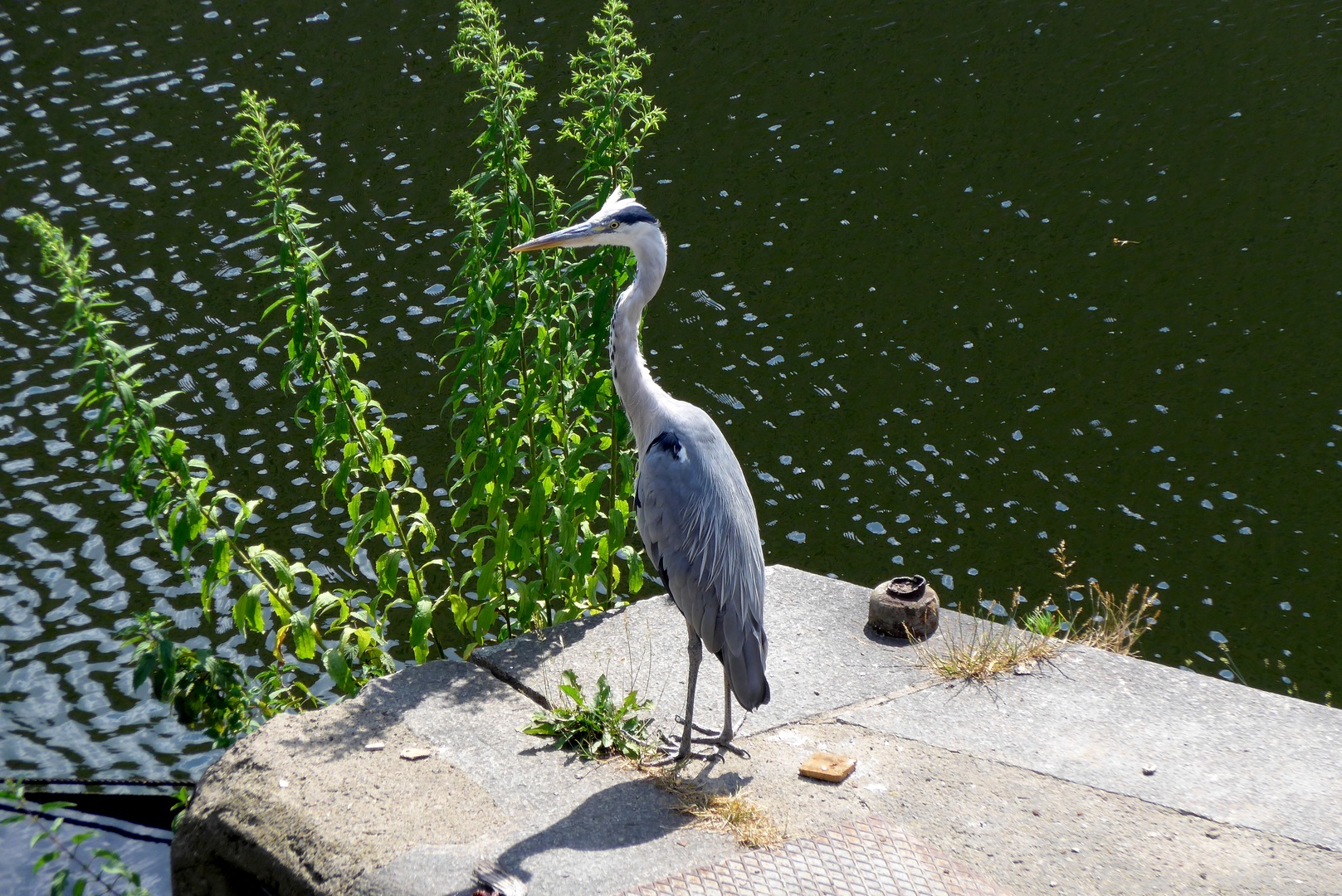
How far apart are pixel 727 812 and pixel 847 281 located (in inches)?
298

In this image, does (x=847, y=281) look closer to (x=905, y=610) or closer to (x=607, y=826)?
(x=905, y=610)

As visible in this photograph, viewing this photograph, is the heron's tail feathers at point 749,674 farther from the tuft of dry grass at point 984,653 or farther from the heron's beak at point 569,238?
the heron's beak at point 569,238

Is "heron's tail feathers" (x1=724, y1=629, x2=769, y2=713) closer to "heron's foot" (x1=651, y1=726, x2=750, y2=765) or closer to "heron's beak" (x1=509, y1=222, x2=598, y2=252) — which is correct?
"heron's foot" (x1=651, y1=726, x2=750, y2=765)

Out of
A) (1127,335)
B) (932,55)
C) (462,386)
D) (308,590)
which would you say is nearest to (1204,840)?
(462,386)

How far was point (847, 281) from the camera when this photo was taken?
1223cm

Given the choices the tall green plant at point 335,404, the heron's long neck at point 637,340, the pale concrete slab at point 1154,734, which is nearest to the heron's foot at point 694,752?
the pale concrete slab at point 1154,734

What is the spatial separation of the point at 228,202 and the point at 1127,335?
29.0ft

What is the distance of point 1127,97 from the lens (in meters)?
14.8

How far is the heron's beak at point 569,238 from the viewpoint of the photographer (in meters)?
6.07

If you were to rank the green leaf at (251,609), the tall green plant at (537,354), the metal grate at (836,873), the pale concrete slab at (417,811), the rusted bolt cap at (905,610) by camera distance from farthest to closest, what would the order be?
the rusted bolt cap at (905,610)
the tall green plant at (537,354)
the green leaf at (251,609)
the pale concrete slab at (417,811)
the metal grate at (836,873)

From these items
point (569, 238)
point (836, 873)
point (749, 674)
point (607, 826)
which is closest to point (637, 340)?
point (569, 238)

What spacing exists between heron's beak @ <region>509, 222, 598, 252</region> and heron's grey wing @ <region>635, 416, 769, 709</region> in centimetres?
98

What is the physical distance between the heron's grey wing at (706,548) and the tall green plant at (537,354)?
851 millimetres

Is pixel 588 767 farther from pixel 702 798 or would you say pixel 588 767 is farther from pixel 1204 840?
pixel 1204 840
